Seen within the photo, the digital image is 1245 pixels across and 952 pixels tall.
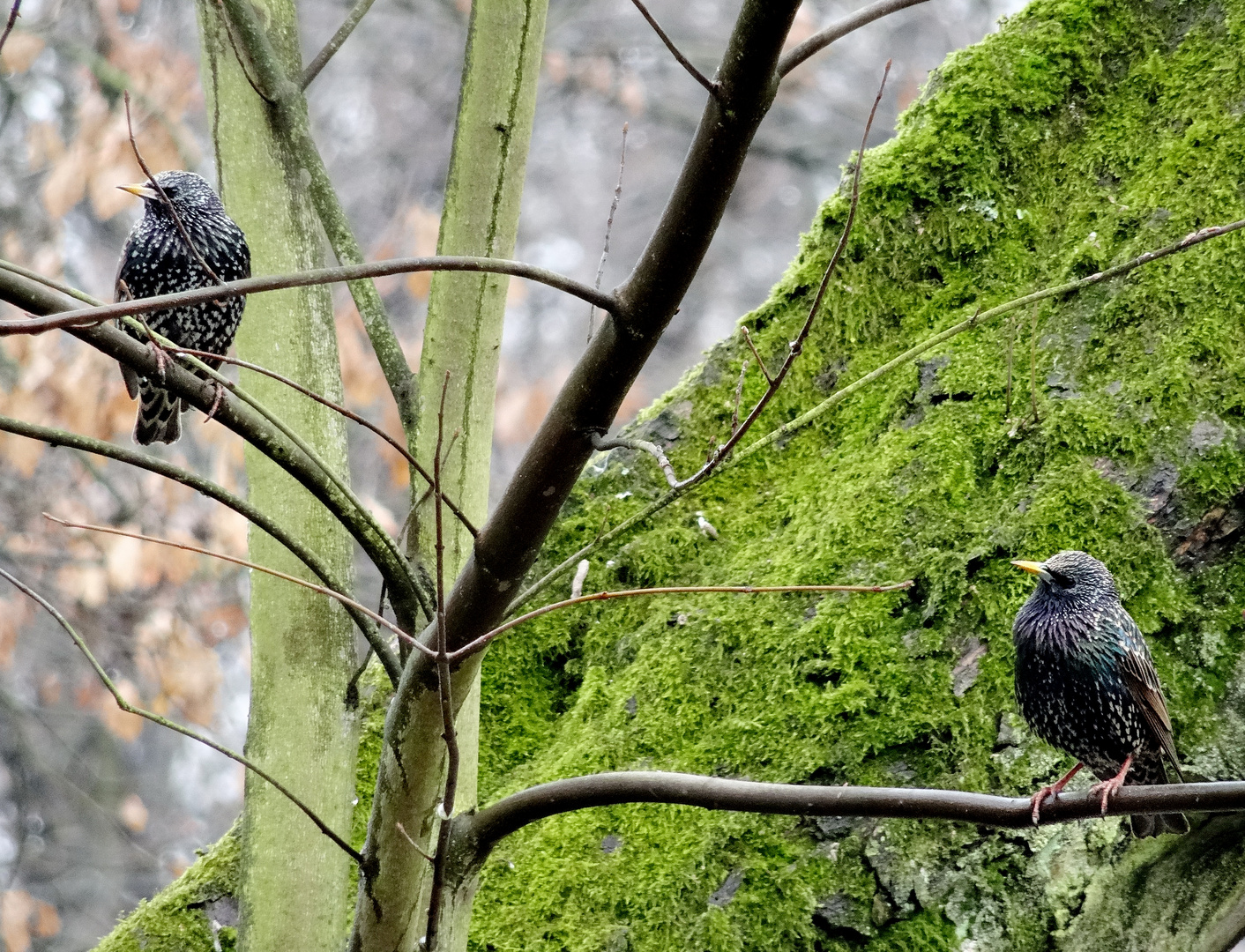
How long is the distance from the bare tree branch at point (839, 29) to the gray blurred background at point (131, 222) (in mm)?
5032

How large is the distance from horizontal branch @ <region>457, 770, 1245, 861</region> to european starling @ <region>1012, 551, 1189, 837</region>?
610 millimetres

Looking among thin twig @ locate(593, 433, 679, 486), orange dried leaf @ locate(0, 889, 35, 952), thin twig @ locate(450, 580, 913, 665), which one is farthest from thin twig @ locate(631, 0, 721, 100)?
orange dried leaf @ locate(0, 889, 35, 952)

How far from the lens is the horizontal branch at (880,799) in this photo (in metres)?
1.52

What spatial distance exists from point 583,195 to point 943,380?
9399 mm

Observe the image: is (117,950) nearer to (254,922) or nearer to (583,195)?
(254,922)

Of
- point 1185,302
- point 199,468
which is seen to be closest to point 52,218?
point 199,468

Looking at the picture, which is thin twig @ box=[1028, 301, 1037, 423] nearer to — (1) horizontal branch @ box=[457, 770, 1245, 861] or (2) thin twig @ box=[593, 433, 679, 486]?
(1) horizontal branch @ box=[457, 770, 1245, 861]

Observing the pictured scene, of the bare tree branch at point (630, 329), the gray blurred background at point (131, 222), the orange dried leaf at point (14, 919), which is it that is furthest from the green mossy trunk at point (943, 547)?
the orange dried leaf at point (14, 919)

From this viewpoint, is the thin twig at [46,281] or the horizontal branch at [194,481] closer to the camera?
the thin twig at [46,281]

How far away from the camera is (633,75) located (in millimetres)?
11023

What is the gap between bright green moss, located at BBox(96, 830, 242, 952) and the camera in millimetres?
2740

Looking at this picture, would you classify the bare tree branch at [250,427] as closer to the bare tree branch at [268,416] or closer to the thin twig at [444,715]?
the bare tree branch at [268,416]

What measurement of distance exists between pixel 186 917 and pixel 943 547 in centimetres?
205

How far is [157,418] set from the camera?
12.0ft
